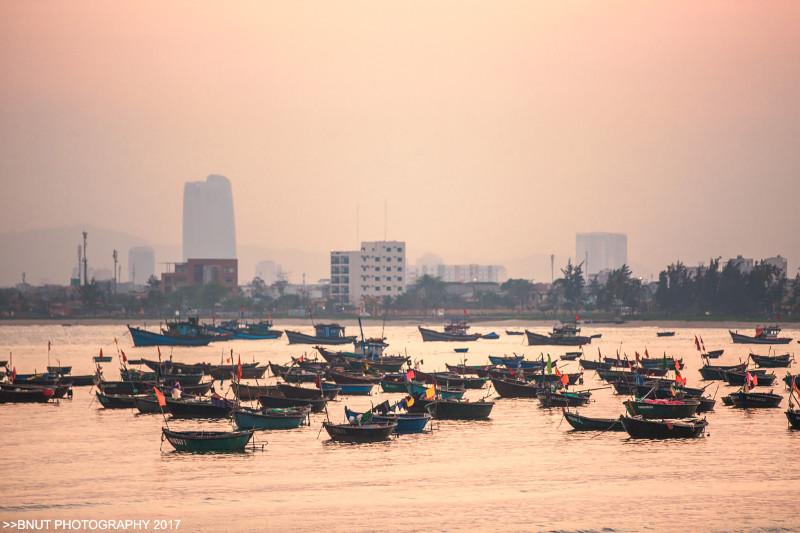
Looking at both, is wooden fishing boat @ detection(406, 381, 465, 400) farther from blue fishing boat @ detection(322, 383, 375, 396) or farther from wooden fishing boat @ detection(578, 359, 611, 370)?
wooden fishing boat @ detection(578, 359, 611, 370)

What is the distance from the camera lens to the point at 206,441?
5066 cm

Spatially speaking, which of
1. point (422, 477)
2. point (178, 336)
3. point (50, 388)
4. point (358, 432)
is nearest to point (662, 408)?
point (358, 432)

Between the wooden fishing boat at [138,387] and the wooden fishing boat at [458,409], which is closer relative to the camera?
the wooden fishing boat at [458,409]

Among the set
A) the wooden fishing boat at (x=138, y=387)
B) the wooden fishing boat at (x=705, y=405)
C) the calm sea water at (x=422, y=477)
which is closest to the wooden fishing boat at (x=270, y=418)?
the calm sea water at (x=422, y=477)

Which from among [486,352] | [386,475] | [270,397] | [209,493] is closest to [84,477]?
[209,493]

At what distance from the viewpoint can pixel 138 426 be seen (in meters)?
61.2

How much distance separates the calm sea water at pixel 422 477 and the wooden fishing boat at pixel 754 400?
1.74m

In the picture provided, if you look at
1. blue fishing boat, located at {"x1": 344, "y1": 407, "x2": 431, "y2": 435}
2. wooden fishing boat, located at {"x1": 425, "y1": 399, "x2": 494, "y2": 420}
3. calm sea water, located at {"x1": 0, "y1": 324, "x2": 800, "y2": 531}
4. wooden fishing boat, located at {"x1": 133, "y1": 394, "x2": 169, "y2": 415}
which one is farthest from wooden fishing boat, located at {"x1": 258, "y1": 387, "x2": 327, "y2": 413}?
blue fishing boat, located at {"x1": 344, "y1": 407, "x2": 431, "y2": 435}

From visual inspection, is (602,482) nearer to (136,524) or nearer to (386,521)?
(386,521)

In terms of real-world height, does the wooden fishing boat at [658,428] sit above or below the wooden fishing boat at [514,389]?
below

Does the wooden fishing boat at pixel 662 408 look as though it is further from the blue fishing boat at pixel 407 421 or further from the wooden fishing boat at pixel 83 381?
the wooden fishing boat at pixel 83 381

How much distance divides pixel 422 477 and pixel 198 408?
1943cm

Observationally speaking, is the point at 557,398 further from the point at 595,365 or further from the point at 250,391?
the point at 595,365

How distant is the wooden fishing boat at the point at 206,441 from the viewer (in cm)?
5066
